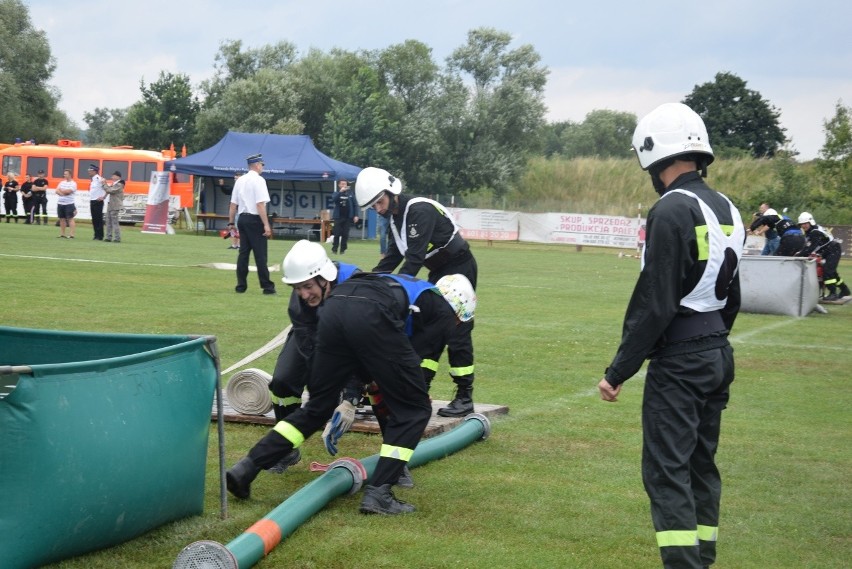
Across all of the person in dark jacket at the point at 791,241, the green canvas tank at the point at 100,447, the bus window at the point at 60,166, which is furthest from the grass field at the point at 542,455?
the bus window at the point at 60,166

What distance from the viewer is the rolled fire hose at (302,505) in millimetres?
4590

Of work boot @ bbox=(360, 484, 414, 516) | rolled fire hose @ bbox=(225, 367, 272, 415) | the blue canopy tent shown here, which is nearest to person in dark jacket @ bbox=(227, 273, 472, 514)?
work boot @ bbox=(360, 484, 414, 516)

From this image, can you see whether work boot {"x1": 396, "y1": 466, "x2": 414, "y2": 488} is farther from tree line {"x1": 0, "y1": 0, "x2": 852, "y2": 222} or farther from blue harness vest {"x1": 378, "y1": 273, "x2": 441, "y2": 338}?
tree line {"x1": 0, "y1": 0, "x2": 852, "y2": 222}

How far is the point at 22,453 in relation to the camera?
4500 mm

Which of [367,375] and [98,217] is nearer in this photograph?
[367,375]

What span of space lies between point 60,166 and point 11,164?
6.68ft

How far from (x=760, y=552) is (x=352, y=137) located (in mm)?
57063

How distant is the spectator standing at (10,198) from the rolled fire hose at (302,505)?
120 feet

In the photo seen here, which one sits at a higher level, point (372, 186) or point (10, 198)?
point (372, 186)

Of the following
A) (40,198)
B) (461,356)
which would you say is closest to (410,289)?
(461,356)

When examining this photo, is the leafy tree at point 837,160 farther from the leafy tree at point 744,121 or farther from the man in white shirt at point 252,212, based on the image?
the man in white shirt at point 252,212

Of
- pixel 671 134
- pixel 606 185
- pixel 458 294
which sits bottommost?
pixel 458 294

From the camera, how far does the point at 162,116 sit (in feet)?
246

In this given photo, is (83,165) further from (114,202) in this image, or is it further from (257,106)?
(257,106)
